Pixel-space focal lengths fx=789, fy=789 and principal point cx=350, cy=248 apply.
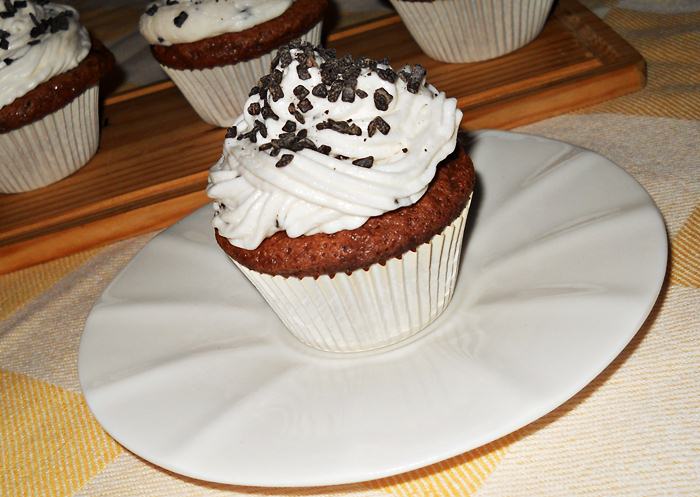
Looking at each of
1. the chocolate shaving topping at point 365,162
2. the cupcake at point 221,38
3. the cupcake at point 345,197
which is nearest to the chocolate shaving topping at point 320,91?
the cupcake at point 345,197

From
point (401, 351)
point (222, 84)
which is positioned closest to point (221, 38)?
point (222, 84)

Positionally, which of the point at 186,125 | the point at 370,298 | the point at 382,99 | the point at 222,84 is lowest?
the point at 186,125

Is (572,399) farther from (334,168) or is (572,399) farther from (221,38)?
(221,38)

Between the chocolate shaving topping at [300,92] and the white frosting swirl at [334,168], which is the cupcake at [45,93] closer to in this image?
the white frosting swirl at [334,168]

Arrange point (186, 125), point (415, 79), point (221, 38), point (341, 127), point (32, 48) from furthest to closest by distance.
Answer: point (186, 125), point (221, 38), point (32, 48), point (415, 79), point (341, 127)

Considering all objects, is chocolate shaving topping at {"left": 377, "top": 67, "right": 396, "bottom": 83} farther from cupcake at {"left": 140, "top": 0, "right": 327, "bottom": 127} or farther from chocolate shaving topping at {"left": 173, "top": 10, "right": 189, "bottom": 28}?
chocolate shaving topping at {"left": 173, "top": 10, "right": 189, "bottom": 28}

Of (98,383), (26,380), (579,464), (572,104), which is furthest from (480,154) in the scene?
(26,380)

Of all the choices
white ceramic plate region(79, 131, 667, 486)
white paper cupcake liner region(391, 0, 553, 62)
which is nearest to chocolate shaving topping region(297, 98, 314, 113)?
white ceramic plate region(79, 131, 667, 486)
